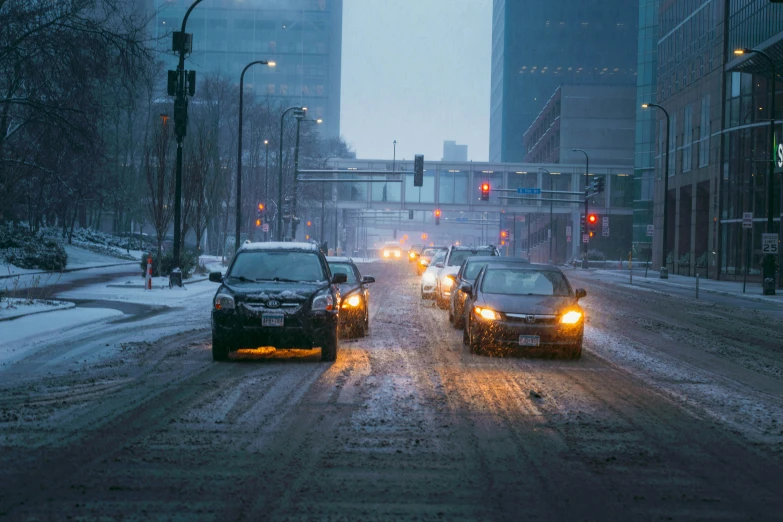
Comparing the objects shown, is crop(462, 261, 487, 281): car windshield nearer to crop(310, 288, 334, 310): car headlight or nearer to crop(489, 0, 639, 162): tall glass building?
crop(310, 288, 334, 310): car headlight

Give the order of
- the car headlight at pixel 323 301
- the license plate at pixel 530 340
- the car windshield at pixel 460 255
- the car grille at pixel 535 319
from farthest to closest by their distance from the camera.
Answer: the car windshield at pixel 460 255 → the car grille at pixel 535 319 → the license plate at pixel 530 340 → the car headlight at pixel 323 301

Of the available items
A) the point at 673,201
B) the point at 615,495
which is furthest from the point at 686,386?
the point at 673,201

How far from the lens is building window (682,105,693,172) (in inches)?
2412

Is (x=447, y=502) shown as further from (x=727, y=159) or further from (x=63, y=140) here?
(x=727, y=159)

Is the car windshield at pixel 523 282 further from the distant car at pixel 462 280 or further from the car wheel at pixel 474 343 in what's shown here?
the distant car at pixel 462 280

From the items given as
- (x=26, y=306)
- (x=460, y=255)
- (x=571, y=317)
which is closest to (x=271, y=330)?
(x=571, y=317)

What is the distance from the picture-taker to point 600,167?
101 metres

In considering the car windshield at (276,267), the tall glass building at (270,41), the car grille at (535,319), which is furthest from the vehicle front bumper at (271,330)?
the tall glass building at (270,41)

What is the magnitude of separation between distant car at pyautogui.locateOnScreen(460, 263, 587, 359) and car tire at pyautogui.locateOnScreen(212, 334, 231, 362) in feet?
13.2

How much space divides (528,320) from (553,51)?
6957 inches

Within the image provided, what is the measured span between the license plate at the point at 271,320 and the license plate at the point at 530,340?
12.5 feet

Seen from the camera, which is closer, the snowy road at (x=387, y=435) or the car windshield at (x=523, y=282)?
the snowy road at (x=387, y=435)

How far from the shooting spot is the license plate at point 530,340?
47.1 feet

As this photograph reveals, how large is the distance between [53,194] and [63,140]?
2951 centimetres
